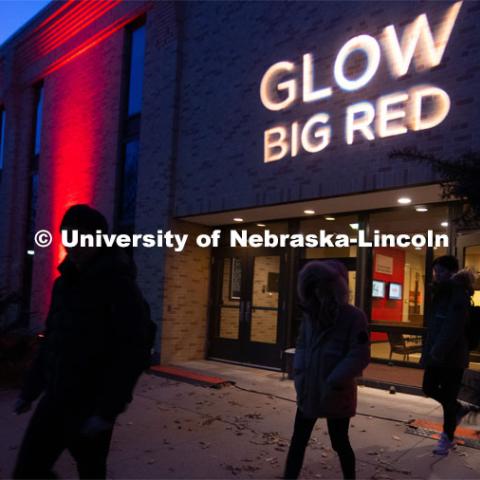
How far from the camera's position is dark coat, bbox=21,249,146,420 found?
7.47 feet

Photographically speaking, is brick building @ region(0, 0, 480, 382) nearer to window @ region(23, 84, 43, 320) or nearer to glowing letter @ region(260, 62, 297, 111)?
glowing letter @ region(260, 62, 297, 111)

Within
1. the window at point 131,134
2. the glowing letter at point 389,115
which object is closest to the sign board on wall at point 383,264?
the glowing letter at point 389,115

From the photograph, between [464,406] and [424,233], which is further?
[424,233]

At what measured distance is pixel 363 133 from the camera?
7.01m

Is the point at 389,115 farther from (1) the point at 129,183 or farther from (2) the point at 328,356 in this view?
(1) the point at 129,183

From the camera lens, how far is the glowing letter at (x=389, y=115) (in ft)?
21.8

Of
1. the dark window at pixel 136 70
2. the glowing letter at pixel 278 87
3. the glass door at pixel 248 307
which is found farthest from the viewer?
the dark window at pixel 136 70

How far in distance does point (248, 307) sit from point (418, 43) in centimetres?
537

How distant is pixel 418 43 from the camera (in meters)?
6.61

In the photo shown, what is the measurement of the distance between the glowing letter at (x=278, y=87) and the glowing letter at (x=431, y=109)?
198 centimetres

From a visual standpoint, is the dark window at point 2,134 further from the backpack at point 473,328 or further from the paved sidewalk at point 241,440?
the backpack at point 473,328

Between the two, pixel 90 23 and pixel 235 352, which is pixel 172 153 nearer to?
pixel 235 352

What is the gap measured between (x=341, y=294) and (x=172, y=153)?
23.4 ft

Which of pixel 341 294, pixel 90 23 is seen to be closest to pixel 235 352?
pixel 341 294
